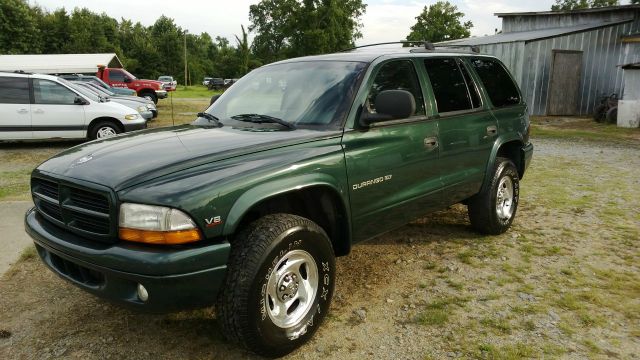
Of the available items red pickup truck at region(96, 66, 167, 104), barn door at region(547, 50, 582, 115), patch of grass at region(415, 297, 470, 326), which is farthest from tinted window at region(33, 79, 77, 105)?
barn door at region(547, 50, 582, 115)

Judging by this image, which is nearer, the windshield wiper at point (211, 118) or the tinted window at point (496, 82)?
the windshield wiper at point (211, 118)

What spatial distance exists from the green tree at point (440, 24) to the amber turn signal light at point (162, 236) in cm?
6538

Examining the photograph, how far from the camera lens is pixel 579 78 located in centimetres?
1811

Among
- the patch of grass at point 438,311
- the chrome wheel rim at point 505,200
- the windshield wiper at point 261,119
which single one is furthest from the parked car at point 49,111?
the patch of grass at point 438,311

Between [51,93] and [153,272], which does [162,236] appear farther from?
[51,93]

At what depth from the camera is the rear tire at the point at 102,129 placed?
36.2 feet

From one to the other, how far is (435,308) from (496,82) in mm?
2655

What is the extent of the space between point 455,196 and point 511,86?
5.56 feet

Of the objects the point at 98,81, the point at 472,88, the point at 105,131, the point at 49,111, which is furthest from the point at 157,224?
the point at 98,81

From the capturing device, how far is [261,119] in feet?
11.7

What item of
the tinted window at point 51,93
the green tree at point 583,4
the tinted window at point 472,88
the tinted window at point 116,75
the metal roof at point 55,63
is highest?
the green tree at point 583,4

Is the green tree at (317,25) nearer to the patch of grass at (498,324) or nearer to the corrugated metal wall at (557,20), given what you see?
the corrugated metal wall at (557,20)

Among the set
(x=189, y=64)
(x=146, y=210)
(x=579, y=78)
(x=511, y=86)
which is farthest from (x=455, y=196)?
(x=189, y=64)

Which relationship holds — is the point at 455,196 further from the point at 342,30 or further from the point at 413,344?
the point at 342,30
